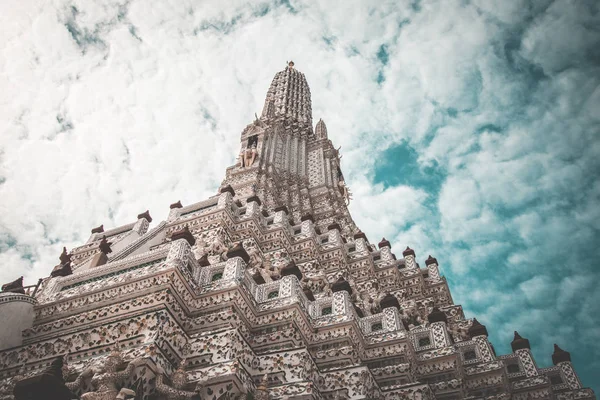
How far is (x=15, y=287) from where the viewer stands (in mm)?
9906

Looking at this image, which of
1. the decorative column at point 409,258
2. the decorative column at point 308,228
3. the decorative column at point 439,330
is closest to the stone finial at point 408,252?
the decorative column at point 409,258

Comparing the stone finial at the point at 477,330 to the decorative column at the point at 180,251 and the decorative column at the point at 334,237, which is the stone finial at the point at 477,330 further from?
the decorative column at the point at 180,251

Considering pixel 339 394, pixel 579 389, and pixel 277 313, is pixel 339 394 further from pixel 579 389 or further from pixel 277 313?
pixel 579 389

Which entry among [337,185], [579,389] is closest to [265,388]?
[579,389]

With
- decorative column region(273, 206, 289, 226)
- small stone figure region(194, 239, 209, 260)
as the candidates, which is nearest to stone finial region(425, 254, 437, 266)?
decorative column region(273, 206, 289, 226)

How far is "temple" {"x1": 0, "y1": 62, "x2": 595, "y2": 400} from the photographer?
714 centimetres

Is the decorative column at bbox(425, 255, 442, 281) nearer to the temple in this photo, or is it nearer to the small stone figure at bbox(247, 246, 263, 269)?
the temple

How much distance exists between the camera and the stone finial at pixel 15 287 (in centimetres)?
967

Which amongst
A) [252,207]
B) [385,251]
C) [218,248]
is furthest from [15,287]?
[385,251]

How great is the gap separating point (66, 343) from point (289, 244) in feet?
28.2

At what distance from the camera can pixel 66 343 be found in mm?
8312

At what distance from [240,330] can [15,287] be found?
4559 millimetres

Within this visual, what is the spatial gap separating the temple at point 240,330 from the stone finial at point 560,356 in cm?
4

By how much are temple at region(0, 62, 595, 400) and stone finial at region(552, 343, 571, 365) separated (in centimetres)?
4
